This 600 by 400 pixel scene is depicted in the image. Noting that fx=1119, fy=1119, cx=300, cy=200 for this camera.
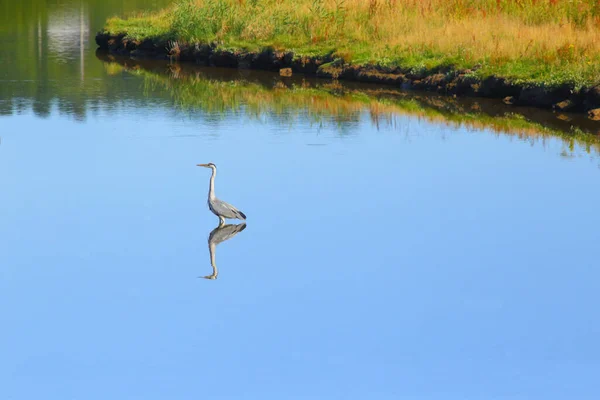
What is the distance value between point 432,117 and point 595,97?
288 centimetres

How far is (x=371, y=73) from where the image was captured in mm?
24500

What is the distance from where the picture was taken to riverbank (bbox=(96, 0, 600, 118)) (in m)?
21.3

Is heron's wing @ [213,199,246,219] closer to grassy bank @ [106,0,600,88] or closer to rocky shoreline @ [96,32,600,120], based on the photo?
rocky shoreline @ [96,32,600,120]

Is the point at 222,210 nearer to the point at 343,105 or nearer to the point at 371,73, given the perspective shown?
the point at 343,105

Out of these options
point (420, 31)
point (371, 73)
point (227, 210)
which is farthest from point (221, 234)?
point (420, 31)

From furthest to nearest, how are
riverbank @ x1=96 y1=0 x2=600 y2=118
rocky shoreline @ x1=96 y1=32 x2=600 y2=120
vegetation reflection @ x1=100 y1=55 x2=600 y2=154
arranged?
riverbank @ x1=96 y1=0 x2=600 y2=118, rocky shoreline @ x1=96 y1=32 x2=600 y2=120, vegetation reflection @ x1=100 y1=55 x2=600 y2=154

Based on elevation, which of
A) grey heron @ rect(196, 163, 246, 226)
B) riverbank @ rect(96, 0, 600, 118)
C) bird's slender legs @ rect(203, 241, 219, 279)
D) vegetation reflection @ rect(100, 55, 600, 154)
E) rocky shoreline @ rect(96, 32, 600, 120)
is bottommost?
bird's slender legs @ rect(203, 241, 219, 279)

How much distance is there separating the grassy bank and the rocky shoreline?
0.20 metres

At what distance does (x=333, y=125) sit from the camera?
1958cm

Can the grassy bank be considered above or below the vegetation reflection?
above

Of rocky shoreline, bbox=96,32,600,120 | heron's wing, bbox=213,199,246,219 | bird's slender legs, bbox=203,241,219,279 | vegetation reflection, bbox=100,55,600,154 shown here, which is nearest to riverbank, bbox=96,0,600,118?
rocky shoreline, bbox=96,32,600,120

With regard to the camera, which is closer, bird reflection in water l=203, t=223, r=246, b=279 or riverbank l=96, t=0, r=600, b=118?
bird reflection in water l=203, t=223, r=246, b=279

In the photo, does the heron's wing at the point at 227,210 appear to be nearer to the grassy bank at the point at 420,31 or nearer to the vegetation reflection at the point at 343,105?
the vegetation reflection at the point at 343,105

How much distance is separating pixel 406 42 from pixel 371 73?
120 centimetres
